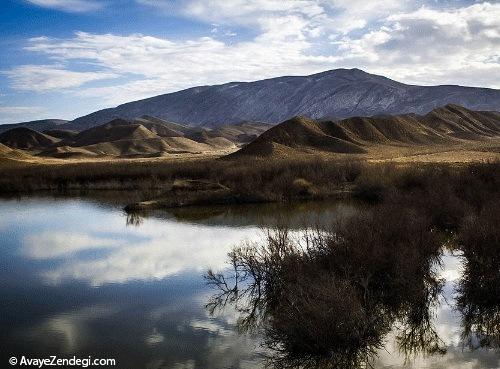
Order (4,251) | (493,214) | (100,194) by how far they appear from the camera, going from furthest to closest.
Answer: (100,194) < (4,251) < (493,214)

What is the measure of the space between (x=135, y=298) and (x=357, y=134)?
7929 cm

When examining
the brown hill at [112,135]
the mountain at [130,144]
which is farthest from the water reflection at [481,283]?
the brown hill at [112,135]

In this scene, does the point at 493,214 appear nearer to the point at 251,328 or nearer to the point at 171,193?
the point at 251,328

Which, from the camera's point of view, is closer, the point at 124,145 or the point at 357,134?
the point at 357,134

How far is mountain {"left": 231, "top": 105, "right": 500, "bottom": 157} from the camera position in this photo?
8156cm

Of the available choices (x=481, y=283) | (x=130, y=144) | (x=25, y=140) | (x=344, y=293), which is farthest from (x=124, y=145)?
(x=344, y=293)

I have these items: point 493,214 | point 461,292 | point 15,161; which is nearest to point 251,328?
point 461,292

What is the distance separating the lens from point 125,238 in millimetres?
27828

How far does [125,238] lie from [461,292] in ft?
56.4

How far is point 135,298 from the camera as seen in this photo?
1722cm

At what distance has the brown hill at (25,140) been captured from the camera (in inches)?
6718

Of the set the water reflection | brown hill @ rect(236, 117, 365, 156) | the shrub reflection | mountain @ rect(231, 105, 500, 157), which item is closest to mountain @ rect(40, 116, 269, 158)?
brown hill @ rect(236, 117, 365, 156)

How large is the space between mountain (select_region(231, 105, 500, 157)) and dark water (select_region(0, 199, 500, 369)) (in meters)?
48.1

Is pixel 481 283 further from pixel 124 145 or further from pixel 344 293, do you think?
pixel 124 145
